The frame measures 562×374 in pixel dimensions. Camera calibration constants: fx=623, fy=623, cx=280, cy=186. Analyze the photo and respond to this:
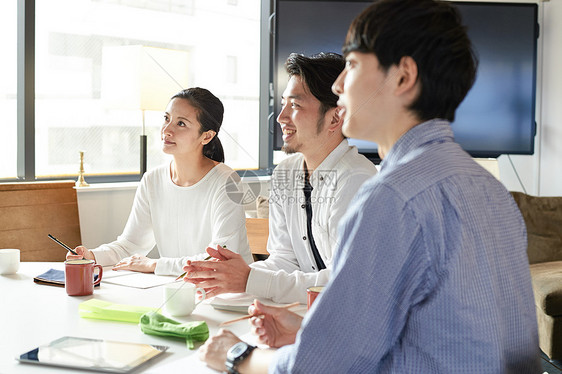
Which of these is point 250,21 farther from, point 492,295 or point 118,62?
point 492,295

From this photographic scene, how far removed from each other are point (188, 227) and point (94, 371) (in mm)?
1381

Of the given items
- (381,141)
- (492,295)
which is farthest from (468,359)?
(381,141)

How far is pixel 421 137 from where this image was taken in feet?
3.07

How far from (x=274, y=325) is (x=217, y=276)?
0.40 m

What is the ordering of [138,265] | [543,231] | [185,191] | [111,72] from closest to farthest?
[138,265]
[185,191]
[111,72]
[543,231]

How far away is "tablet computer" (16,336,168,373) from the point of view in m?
1.09

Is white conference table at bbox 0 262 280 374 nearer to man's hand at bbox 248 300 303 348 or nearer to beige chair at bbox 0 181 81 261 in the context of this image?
man's hand at bbox 248 300 303 348

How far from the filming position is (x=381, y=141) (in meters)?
1.00

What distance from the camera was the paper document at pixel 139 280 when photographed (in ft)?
5.73

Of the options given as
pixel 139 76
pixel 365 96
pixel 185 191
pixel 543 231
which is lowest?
pixel 543 231

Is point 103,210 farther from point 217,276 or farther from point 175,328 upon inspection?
point 175,328

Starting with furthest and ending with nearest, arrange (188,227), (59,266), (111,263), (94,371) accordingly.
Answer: (188,227), (111,263), (59,266), (94,371)

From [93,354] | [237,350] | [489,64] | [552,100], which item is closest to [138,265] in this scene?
[93,354]

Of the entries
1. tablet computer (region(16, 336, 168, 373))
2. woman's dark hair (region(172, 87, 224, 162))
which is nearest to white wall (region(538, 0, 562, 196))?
woman's dark hair (region(172, 87, 224, 162))
